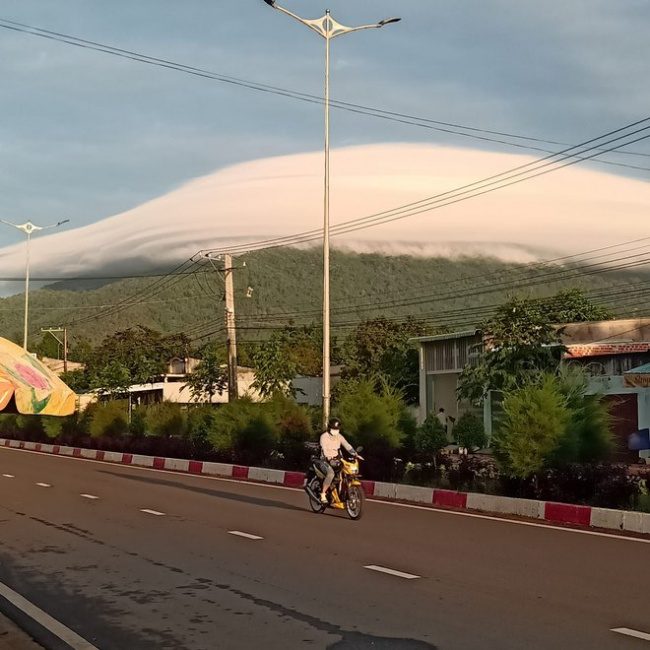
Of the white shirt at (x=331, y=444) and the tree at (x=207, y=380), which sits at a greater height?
the tree at (x=207, y=380)

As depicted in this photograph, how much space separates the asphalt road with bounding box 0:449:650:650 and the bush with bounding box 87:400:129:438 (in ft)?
102

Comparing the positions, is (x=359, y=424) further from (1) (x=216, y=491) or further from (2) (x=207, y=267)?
(2) (x=207, y=267)

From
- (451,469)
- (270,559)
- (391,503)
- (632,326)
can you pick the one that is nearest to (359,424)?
(451,469)

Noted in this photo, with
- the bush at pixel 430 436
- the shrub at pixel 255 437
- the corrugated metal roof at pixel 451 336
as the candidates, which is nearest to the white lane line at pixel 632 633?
the bush at pixel 430 436

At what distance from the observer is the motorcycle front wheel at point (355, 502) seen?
1605cm

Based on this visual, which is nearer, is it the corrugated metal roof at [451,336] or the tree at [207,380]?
the corrugated metal roof at [451,336]

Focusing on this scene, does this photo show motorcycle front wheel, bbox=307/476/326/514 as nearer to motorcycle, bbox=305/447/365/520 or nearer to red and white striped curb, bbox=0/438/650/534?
motorcycle, bbox=305/447/365/520

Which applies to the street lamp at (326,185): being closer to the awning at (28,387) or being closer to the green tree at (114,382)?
the awning at (28,387)

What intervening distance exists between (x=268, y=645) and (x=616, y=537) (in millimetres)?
7839

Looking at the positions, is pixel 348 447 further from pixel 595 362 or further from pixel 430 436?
pixel 595 362

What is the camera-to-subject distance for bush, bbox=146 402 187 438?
4284 centimetres

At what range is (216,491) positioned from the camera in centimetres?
2247

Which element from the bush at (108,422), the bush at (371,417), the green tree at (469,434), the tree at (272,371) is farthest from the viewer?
the tree at (272,371)

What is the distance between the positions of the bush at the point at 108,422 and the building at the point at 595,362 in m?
17.3
